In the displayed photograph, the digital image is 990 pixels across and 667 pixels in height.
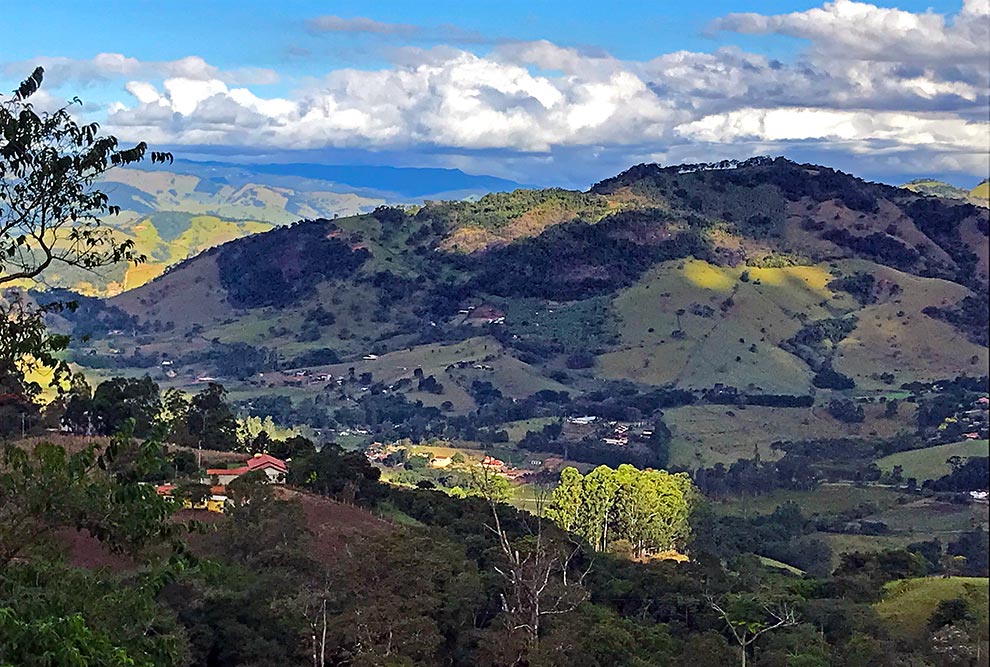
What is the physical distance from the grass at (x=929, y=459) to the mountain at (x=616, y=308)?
1186cm

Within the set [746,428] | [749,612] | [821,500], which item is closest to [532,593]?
[749,612]

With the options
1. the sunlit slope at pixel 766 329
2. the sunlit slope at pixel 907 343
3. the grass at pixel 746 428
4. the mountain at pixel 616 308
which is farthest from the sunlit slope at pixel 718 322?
the grass at pixel 746 428

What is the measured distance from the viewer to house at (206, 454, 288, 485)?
45000 millimetres

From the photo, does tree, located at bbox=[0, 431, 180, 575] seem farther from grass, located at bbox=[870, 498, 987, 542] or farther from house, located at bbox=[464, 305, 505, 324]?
house, located at bbox=[464, 305, 505, 324]

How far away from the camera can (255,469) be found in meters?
45.4

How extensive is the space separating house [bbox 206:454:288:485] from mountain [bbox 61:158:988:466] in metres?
62.5

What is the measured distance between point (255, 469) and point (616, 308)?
375ft

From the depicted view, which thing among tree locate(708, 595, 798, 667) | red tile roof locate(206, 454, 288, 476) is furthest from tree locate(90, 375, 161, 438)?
tree locate(708, 595, 798, 667)

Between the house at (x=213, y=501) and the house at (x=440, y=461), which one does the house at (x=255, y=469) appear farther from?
the house at (x=440, y=461)

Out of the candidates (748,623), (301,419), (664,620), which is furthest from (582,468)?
(748,623)

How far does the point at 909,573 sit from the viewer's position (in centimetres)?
5225

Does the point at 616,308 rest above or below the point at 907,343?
above

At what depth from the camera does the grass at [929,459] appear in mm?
95125

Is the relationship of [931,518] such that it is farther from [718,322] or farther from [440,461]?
[718,322]
